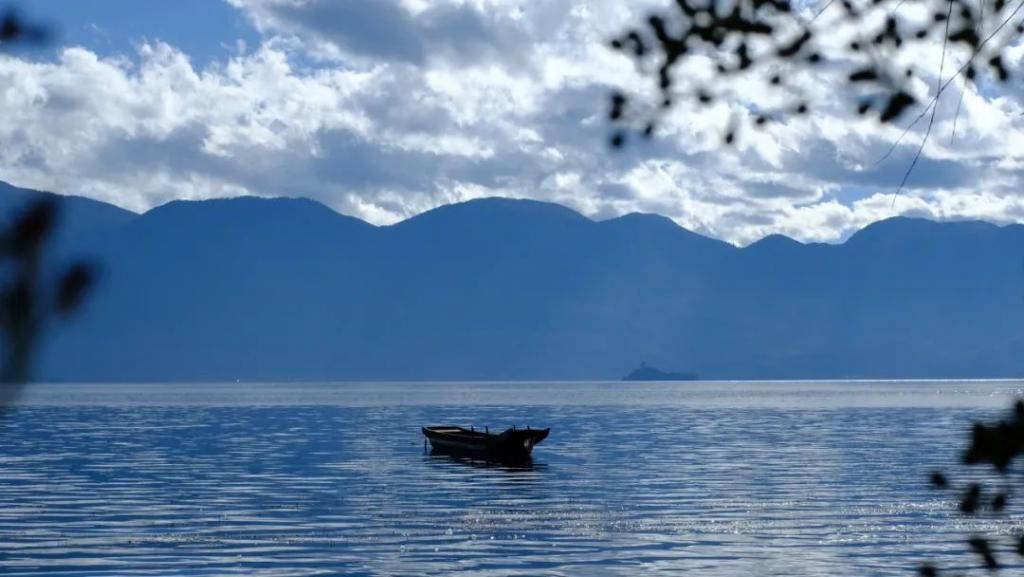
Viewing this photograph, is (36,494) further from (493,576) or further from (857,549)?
(857,549)

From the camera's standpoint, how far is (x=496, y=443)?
77.1 m

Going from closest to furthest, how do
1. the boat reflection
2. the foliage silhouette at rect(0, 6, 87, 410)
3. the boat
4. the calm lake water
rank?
the foliage silhouette at rect(0, 6, 87, 410)
the calm lake water
the boat reflection
the boat

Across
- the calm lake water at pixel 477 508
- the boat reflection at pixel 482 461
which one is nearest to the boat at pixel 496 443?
the boat reflection at pixel 482 461

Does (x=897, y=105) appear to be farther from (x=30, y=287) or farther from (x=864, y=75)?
(x=30, y=287)

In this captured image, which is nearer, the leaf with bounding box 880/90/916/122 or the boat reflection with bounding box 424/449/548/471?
the leaf with bounding box 880/90/916/122

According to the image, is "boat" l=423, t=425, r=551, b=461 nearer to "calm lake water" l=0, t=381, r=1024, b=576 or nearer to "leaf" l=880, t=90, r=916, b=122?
"calm lake water" l=0, t=381, r=1024, b=576

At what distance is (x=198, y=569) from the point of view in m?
34.2

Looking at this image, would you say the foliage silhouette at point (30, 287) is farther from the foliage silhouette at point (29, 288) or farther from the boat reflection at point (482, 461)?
the boat reflection at point (482, 461)

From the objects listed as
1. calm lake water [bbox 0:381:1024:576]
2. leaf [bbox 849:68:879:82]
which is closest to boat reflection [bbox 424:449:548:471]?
calm lake water [bbox 0:381:1024:576]

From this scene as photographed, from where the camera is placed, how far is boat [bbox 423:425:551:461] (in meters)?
76.6

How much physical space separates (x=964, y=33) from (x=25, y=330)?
5.89 metres

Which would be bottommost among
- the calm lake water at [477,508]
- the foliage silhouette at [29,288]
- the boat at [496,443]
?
the calm lake water at [477,508]

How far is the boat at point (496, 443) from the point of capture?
76625 millimetres

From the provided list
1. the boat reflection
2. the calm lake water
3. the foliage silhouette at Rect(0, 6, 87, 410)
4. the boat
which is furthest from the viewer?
the boat
